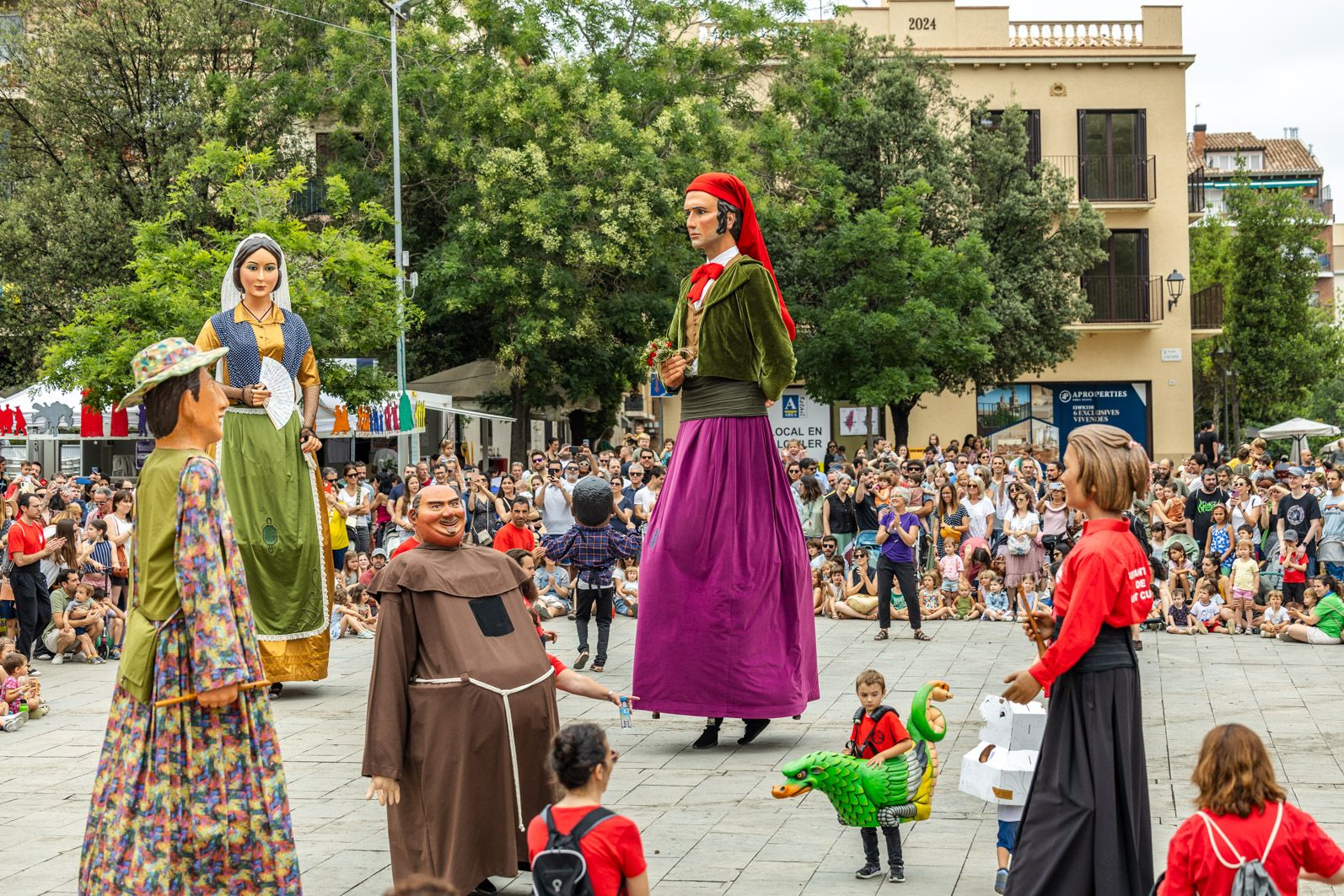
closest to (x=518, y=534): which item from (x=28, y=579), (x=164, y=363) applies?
(x=28, y=579)

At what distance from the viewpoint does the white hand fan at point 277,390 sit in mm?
8859

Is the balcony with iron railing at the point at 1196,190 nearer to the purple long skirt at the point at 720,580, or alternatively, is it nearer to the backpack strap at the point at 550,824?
the purple long skirt at the point at 720,580

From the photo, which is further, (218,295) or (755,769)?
(218,295)

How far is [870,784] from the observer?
6.06m

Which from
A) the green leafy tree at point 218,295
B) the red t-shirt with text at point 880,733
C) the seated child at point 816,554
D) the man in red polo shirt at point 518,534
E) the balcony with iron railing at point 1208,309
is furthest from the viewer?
the balcony with iron railing at point 1208,309

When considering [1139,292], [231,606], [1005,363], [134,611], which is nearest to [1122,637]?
[231,606]

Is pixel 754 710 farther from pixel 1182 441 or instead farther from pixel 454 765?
pixel 1182 441

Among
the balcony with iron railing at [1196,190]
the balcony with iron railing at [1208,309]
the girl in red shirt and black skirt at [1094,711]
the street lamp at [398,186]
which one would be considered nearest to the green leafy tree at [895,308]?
the street lamp at [398,186]

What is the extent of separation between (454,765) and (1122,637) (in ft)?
7.50

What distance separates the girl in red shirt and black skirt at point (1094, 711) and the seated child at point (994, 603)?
10.4 m

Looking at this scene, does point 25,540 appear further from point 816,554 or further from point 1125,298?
point 1125,298

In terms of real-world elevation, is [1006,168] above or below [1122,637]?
above

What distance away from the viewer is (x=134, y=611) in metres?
4.95

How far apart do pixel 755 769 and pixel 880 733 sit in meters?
2.13
